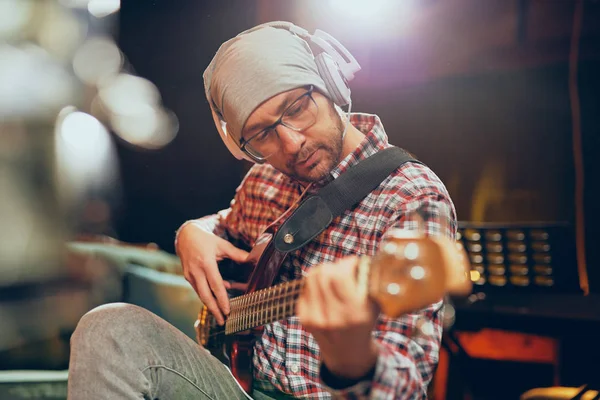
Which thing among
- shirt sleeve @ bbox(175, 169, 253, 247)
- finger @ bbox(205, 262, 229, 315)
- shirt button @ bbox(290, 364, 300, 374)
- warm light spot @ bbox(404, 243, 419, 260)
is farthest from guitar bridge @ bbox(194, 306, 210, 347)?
warm light spot @ bbox(404, 243, 419, 260)

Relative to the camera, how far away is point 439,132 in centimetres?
236

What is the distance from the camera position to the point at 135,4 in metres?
2.26

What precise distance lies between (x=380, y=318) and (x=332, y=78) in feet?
2.21

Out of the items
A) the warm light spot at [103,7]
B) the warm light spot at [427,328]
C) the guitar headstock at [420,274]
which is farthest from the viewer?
the warm light spot at [103,7]

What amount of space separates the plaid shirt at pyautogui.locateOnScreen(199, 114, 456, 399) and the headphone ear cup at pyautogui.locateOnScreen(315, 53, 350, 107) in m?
0.13

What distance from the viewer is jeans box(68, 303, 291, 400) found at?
1.12 meters

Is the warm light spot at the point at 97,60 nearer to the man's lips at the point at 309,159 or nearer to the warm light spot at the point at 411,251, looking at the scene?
the man's lips at the point at 309,159

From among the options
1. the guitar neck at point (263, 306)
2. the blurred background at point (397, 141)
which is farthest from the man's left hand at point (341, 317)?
the blurred background at point (397, 141)

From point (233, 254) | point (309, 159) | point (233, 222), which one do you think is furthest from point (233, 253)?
point (309, 159)

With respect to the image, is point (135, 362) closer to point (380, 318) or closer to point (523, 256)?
point (380, 318)

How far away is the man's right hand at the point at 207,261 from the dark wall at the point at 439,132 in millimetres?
621

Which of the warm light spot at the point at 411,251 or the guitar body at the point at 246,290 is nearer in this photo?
the warm light spot at the point at 411,251

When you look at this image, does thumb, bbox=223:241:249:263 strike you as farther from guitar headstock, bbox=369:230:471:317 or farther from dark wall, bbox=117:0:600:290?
guitar headstock, bbox=369:230:471:317

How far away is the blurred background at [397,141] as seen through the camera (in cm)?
216
